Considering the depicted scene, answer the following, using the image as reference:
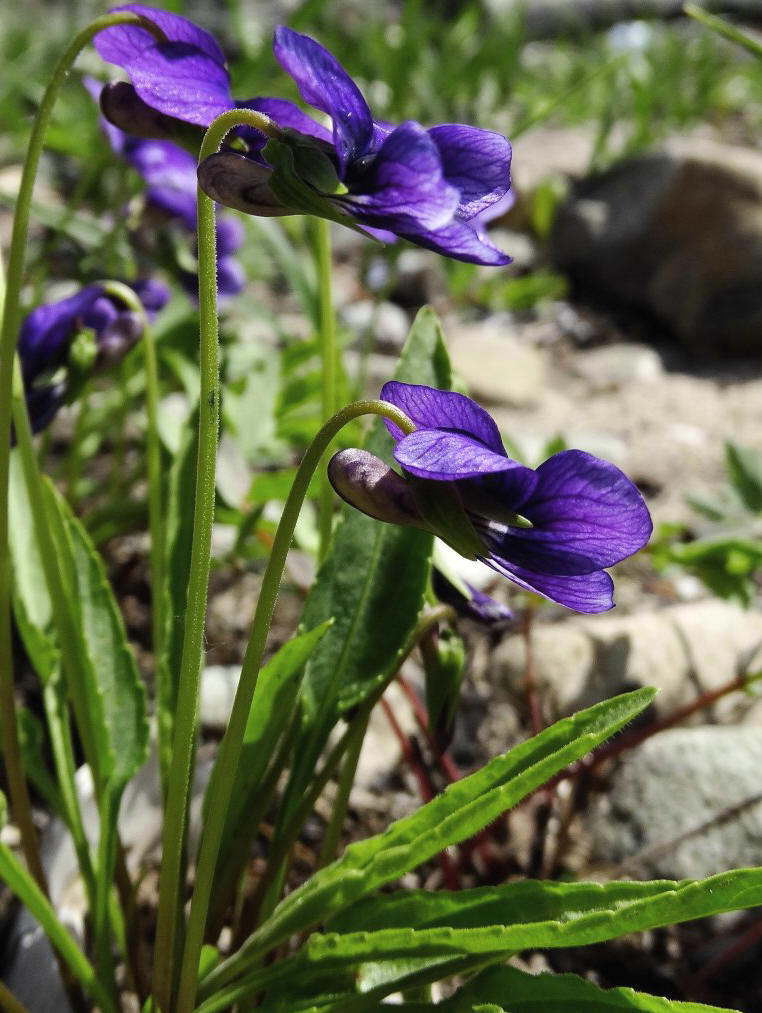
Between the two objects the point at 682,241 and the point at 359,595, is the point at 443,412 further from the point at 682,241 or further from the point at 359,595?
the point at 682,241

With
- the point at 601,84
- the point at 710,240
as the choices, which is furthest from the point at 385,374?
the point at 601,84

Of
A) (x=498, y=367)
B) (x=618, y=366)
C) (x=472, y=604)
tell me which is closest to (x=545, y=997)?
(x=472, y=604)

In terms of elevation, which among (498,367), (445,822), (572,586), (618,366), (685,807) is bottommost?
(685,807)

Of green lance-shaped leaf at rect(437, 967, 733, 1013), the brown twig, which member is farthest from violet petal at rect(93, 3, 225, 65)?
the brown twig

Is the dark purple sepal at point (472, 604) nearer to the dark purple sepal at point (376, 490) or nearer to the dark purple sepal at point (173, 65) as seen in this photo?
the dark purple sepal at point (376, 490)

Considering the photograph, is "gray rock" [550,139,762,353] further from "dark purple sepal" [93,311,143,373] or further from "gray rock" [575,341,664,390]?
"dark purple sepal" [93,311,143,373]
